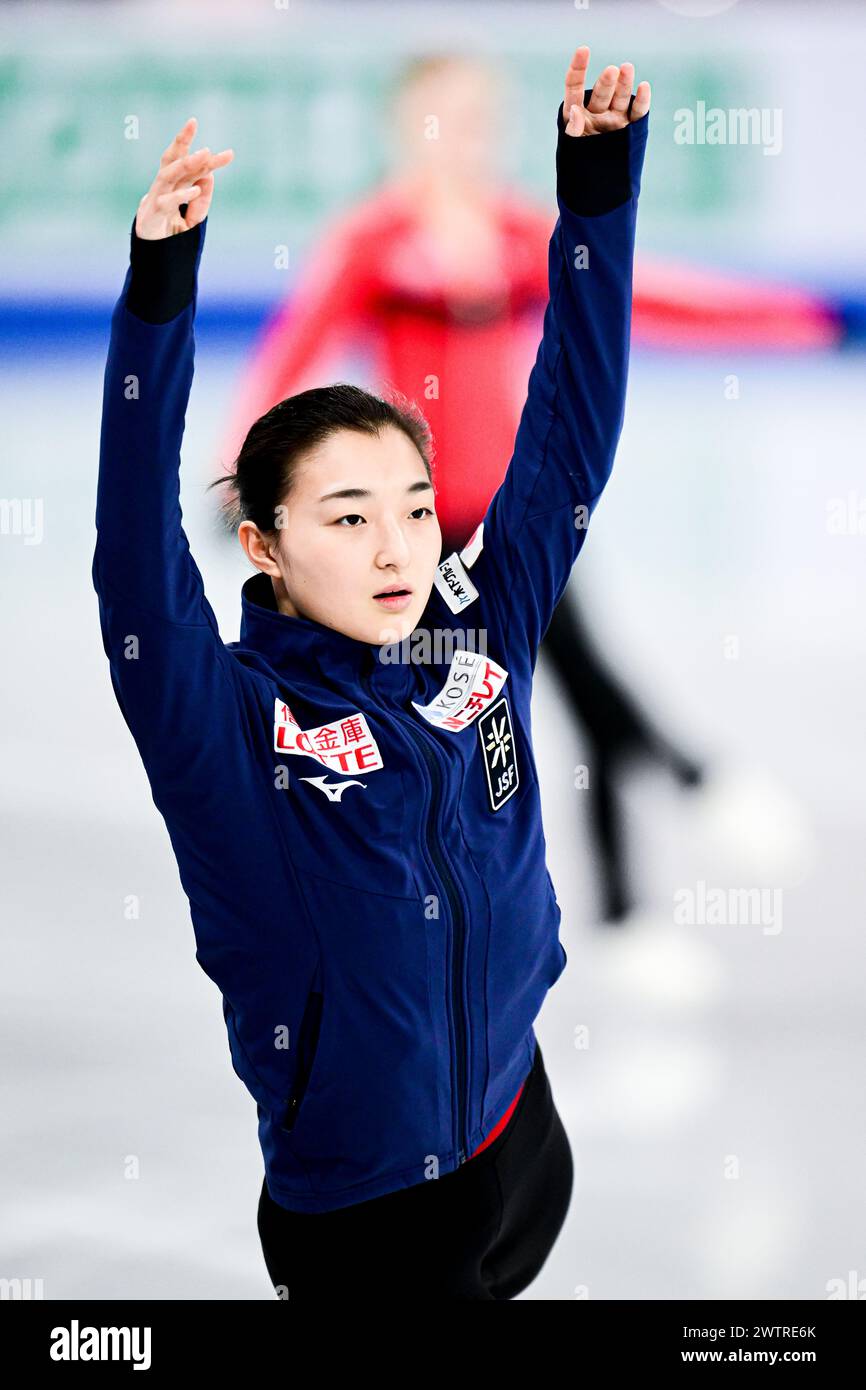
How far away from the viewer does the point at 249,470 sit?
1.39 metres

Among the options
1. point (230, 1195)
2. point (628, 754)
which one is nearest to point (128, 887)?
point (230, 1195)

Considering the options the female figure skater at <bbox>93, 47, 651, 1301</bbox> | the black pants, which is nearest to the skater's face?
the female figure skater at <bbox>93, 47, 651, 1301</bbox>

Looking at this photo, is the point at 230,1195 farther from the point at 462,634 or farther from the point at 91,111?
the point at 91,111

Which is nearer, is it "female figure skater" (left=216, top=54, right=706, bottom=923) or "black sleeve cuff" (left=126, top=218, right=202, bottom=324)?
"black sleeve cuff" (left=126, top=218, right=202, bottom=324)

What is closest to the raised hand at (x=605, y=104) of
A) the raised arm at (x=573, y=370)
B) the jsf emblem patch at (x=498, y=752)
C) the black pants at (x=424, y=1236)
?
the raised arm at (x=573, y=370)

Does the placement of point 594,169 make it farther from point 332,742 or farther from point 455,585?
point 332,742

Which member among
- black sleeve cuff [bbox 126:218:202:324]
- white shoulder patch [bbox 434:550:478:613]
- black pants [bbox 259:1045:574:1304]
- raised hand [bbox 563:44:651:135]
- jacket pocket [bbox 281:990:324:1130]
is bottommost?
black pants [bbox 259:1045:574:1304]

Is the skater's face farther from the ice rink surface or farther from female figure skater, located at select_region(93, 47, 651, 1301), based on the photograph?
the ice rink surface

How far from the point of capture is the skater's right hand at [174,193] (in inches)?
42.4

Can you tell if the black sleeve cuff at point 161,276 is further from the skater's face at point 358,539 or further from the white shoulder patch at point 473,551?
the white shoulder patch at point 473,551

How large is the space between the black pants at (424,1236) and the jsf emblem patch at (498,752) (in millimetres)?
326

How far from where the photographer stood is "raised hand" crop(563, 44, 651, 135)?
4.38 ft

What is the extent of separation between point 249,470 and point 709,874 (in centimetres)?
134

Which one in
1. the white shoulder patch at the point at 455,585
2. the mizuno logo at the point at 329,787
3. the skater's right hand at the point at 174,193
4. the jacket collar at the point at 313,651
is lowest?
the mizuno logo at the point at 329,787
